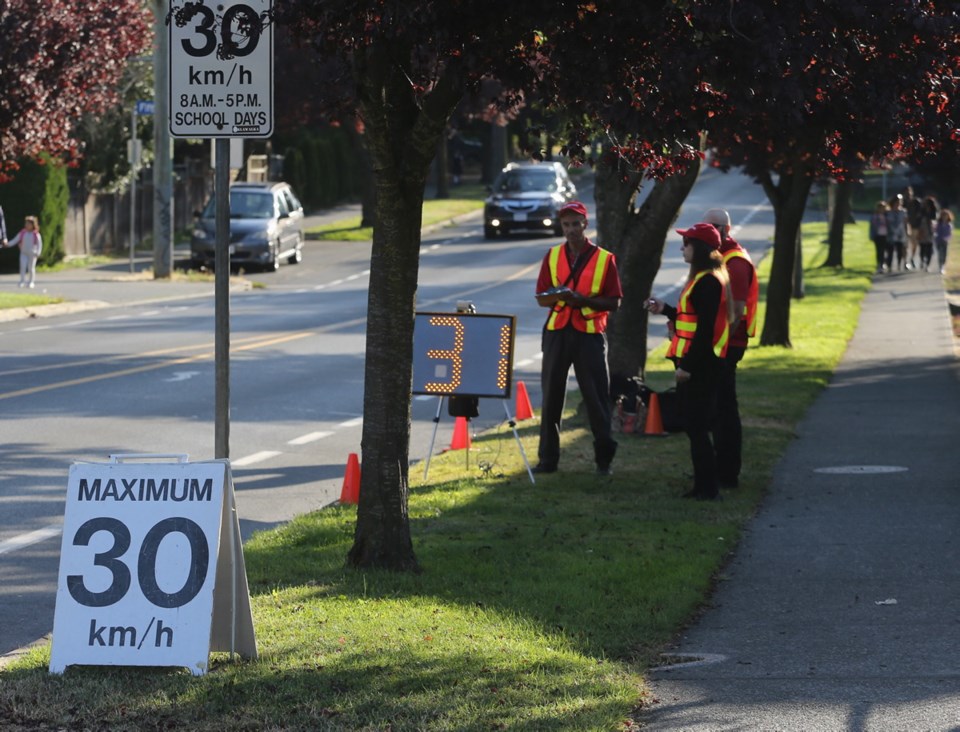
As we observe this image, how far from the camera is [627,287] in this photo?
1534 cm

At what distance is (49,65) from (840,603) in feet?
73.8

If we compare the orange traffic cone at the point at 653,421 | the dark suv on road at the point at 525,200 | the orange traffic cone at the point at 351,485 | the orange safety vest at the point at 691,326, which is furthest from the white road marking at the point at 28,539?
the dark suv on road at the point at 525,200

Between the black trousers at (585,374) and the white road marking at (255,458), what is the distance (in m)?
2.48

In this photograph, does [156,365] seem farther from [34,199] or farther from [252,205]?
[252,205]

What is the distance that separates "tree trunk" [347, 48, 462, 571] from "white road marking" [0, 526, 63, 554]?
2.31 m

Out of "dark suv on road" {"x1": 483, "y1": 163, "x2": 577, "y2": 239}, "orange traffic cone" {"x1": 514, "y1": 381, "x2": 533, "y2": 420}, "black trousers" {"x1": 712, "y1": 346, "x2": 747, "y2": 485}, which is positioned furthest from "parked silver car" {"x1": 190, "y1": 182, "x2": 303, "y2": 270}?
"black trousers" {"x1": 712, "y1": 346, "x2": 747, "y2": 485}

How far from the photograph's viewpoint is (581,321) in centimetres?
1216

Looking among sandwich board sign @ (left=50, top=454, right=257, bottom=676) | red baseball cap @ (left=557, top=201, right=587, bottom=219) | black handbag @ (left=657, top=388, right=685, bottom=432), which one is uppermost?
red baseball cap @ (left=557, top=201, right=587, bottom=219)

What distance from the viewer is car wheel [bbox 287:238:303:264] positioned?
138ft

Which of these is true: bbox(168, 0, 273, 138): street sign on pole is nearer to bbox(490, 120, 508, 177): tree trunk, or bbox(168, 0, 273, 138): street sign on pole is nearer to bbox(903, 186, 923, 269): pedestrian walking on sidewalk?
bbox(903, 186, 923, 269): pedestrian walking on sidewalk

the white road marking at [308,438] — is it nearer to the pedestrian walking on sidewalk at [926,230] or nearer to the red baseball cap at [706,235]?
the red baseball cap at [706,235]

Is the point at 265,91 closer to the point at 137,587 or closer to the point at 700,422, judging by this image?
the point at 137,587

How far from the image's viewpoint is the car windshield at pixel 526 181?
4912 centimetres

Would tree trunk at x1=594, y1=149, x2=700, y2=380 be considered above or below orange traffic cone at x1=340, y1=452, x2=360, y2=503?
above
